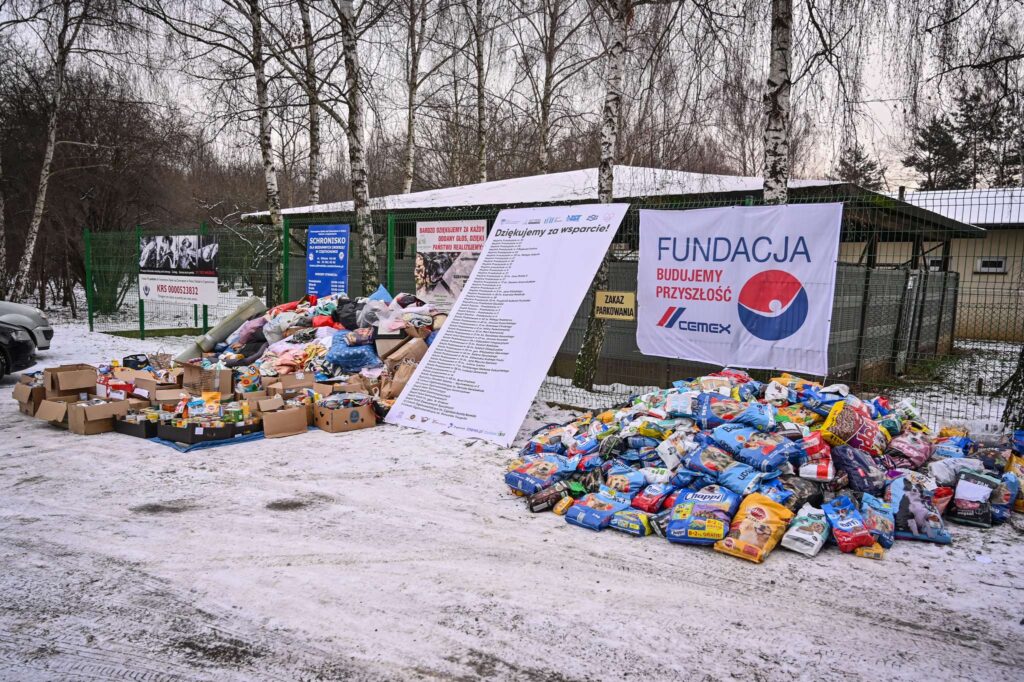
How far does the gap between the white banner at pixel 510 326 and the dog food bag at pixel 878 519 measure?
9.45ft

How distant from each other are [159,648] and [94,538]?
58.9 inches

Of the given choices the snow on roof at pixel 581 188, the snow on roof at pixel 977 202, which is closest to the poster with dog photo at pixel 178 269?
the snow on roof at pixel 581 188

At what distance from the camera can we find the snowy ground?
2.72m

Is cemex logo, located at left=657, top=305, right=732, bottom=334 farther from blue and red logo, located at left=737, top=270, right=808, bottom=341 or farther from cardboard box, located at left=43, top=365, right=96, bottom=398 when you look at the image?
cardboard box, located at left=43, top=365, right=96, bottom=398

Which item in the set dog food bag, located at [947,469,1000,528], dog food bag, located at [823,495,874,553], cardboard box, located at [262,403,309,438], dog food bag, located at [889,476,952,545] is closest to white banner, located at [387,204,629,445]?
cardboard box, located at [262,403,309,438]

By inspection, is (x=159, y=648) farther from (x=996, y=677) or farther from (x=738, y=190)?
(x=738, y=190)

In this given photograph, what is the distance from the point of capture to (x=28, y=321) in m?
9.51

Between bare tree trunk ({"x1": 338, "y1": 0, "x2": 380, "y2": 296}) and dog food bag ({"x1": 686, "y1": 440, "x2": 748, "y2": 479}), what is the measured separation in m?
6.61

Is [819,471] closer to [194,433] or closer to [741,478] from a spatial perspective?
[741,478]

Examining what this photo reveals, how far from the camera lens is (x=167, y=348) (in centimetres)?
1202

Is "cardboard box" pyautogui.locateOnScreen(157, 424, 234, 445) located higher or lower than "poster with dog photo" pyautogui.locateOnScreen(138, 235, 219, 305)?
lower

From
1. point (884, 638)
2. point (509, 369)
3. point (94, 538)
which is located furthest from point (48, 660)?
point (509, 369)

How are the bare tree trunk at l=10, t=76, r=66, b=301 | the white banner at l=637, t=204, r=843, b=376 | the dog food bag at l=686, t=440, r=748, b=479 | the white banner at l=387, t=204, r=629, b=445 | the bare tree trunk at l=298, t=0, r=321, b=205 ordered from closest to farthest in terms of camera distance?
the dog food bag at l=686, t=440, r=748, b=479, the white banner at l=637, t=204, r=843, b=376, the white banner at l=387, t=204, r=629, b=445, the bare tree trunk at l=298, t=0, r=321, b=205, the bare tree trunk at l=10, t=76, r=66, b=301

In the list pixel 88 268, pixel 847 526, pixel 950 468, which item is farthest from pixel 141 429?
pixel 88 268
